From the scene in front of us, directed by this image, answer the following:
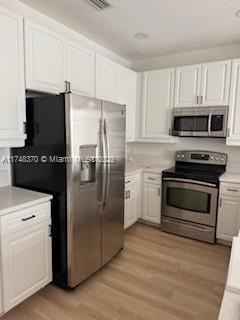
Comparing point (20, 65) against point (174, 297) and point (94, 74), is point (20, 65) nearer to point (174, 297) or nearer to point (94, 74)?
point (94, 74)

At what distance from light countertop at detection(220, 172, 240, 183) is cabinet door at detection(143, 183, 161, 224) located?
882 mm

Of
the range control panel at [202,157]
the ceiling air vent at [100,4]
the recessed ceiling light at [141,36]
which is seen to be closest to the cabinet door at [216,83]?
the range control panel at [202,157]

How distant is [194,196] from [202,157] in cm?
67

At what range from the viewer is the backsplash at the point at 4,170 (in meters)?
2.23

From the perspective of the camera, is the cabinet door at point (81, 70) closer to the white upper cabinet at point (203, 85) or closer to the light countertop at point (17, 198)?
the light countertop at point (17, 198)

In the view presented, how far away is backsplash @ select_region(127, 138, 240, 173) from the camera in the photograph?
10.6 feet

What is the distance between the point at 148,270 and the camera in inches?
95.2

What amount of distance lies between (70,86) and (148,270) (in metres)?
2.14

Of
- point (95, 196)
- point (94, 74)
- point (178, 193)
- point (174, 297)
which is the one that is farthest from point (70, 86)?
point (174, 297)

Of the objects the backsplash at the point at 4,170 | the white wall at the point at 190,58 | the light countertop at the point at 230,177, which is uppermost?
the white wall at the point at 190,58

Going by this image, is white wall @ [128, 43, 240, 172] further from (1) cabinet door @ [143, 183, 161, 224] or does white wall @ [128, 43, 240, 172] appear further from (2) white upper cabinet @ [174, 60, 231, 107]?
(1) cabinet door @ [143, 183, 161, 224]

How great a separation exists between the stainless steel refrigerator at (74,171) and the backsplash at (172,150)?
5.17 feet

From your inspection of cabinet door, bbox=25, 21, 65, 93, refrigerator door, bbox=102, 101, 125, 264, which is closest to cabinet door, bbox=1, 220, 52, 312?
refrigerator door, bbox=102, 101, 125, 264

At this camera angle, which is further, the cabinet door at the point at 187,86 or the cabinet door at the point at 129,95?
the cabinet door at the point at 129,95
